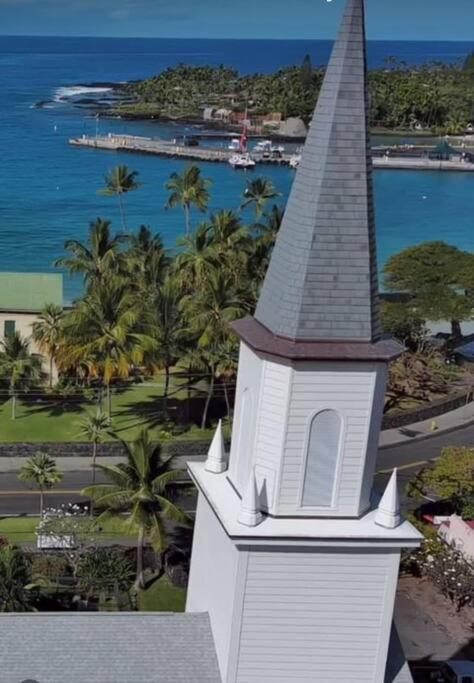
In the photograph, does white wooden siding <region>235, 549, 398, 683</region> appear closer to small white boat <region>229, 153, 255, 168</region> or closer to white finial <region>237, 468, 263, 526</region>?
white finial <region>237, 468, 263, 526</region>

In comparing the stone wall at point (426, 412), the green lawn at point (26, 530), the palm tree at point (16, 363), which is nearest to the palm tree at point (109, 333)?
the palm tree at point (16, 363)

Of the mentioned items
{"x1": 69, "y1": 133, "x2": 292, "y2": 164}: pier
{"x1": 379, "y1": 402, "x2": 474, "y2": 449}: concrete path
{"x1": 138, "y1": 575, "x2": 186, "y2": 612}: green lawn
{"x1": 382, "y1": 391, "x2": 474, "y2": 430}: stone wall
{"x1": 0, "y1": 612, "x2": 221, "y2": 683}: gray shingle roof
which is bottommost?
{"x1": 69, "y1": 133, "x2": 292, "y2": 164}: pier

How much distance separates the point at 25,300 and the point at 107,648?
36.4m

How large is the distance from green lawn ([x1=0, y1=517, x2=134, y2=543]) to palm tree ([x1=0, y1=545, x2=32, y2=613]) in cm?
636

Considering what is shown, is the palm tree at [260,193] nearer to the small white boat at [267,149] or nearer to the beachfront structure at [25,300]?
the beachfront structure at [25,300]

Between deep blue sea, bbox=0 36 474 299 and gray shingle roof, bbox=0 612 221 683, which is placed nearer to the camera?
gray shingle roof, bbox=0 612 221 683

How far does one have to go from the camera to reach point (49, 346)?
4728 cm

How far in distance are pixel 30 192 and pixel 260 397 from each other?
416ft

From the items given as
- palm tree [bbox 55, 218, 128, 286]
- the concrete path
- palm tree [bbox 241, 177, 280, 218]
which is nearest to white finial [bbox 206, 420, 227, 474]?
the concrete path

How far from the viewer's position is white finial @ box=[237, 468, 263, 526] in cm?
1552

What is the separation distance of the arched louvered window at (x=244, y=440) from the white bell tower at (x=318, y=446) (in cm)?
5

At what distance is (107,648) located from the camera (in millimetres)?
16969

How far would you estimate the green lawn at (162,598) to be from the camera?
31266 mm

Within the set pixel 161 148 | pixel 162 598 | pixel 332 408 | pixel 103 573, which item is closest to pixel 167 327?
pixel 103 573
